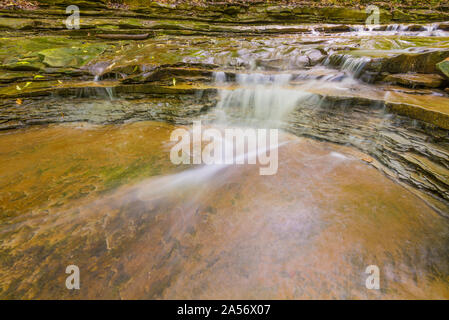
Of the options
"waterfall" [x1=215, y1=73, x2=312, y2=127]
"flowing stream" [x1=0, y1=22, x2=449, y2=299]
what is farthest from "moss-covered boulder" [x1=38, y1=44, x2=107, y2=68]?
"waterfall" [x1=215, y1=73, x2=312, y2=127]

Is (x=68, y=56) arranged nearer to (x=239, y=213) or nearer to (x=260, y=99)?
(x=260, y=99)

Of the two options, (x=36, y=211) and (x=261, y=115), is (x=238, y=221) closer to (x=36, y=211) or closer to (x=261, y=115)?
(x=36, y=211)

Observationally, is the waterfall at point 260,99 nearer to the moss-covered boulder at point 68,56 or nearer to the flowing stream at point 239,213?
the flowing stream at point 239,213

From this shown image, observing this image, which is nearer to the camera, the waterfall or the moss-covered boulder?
the waterfall

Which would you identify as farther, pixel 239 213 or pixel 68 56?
pixel 68 56

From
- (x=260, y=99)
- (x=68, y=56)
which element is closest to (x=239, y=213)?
(x=260, y=99)

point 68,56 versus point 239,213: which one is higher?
point 68,56

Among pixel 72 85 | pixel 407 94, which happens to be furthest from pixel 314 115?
pixel 72 85

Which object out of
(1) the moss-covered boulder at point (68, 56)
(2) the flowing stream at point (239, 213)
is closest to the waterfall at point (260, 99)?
(2) the flowing stream at point (239, 213)

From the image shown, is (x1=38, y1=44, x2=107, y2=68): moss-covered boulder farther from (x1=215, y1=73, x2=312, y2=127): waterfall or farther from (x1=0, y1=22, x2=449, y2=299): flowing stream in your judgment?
(x1=215, y1=73, x2=312, y2=127): waterfall

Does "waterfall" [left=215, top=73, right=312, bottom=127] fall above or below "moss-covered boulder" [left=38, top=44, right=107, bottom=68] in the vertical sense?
below

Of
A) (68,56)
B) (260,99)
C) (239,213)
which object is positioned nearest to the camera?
(239,213)
